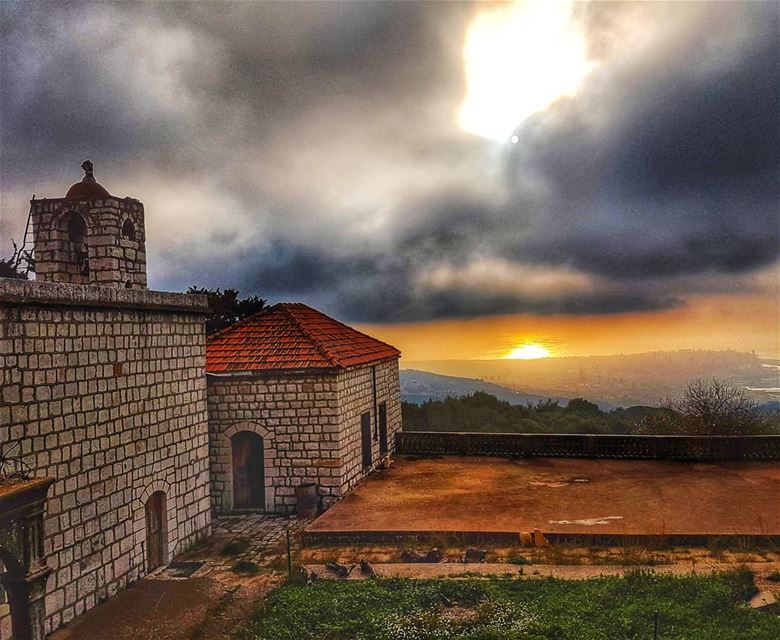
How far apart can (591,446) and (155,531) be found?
13.5 m

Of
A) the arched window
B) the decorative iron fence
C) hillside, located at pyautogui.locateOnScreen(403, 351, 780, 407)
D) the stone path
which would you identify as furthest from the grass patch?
hillside, located at pyautogui.locateOnScreen(403, 351, 780, 407)

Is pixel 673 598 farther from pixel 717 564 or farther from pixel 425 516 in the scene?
pixel 425 516

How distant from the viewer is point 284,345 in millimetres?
16250

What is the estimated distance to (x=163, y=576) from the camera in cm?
1077

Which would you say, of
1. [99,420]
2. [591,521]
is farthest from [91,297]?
[591,521]

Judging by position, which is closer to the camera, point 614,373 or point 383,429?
point 383,429

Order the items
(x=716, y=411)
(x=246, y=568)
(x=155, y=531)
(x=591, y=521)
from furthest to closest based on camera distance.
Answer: (x=716, y=411) < (x=591, y=521) < (x=155, y=531) < (x=246, y=568)

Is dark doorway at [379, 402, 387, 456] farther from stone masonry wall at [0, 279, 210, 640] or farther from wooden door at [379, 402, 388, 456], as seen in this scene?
stone masonry wall at [0, 279, 210, 640]

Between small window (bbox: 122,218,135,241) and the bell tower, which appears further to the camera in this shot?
small window (bbox: 122,218,135,241)

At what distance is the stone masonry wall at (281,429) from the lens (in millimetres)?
14867

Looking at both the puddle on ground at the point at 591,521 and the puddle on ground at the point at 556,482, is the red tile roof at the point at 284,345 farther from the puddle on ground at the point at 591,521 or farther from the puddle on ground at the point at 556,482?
the puddle on ground at the point at 591,521

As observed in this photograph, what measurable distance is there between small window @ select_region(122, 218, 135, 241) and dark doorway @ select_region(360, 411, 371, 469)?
27.9ft

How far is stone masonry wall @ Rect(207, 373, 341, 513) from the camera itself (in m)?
14.9

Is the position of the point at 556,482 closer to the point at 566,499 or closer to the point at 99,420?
the point at 566,499
